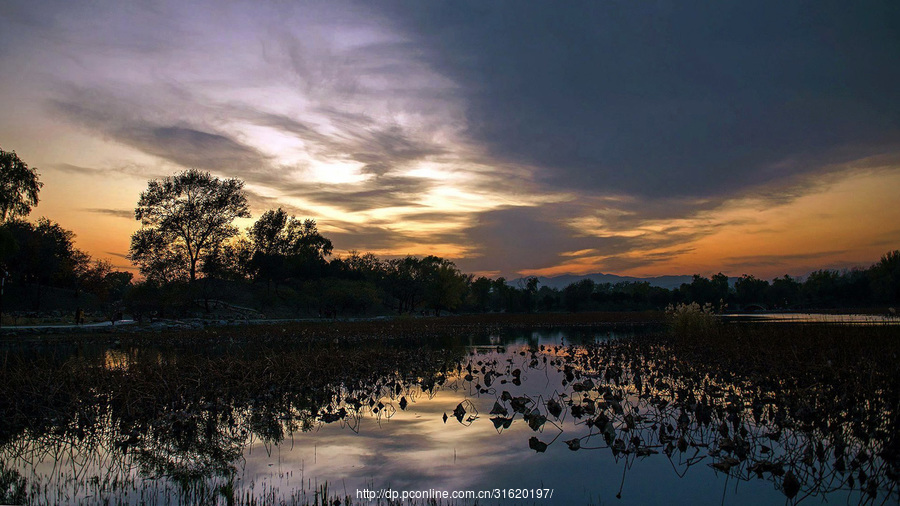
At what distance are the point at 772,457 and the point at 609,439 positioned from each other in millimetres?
2496

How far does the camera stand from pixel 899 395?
10094 mm

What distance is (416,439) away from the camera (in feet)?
31.6

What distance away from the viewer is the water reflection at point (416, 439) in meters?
7.00

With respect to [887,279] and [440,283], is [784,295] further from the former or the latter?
[440,283]

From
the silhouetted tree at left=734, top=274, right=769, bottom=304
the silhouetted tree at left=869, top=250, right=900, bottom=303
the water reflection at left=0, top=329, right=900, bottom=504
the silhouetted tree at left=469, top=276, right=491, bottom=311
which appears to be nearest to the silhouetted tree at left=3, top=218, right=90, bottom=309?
the water reflection at left=0, top=329, right=900, bottom=504

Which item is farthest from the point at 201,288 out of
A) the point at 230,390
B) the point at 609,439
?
the point at 609,439

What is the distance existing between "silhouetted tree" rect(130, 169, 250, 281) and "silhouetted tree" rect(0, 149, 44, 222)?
626 inches

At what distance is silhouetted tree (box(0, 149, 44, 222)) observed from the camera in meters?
41.4

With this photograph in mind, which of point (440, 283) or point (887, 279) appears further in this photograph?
point (440, 283)

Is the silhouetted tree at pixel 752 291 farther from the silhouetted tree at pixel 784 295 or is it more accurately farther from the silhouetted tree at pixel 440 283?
the silhouetted tree at pixel 440 283

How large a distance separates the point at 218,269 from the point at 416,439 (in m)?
61.4

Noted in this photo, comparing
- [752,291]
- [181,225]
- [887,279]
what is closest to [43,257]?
[181,225]

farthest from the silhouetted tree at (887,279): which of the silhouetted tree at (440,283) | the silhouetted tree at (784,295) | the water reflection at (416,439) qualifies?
the water reflection at (416,439)

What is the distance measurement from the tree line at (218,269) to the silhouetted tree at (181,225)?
117 mm
